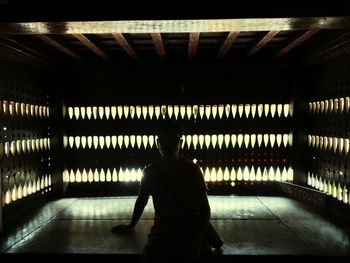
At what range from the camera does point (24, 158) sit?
270 inches

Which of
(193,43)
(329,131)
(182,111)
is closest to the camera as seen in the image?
(193,43)

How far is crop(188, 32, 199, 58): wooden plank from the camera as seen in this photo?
5780 millimetres

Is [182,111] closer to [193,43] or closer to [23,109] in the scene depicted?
[193,43]

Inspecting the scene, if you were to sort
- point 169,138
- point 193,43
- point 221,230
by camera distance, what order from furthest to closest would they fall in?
point 193,43
point 221,230
point 169,138

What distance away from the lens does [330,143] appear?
264 inches

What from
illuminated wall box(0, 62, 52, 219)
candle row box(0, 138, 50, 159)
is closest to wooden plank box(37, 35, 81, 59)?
illuminated wall box(0, 62, 52, 219)

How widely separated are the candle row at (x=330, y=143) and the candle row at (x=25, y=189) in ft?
19.9

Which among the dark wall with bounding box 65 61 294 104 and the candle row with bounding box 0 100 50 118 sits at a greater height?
the dark wall with bounding box 65 61 294 104

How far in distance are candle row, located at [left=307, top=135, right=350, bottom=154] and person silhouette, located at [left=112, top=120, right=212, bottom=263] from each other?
380 centimetres

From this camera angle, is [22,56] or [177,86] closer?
[22,56]

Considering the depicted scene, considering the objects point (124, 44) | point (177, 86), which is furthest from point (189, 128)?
point (124, 44)

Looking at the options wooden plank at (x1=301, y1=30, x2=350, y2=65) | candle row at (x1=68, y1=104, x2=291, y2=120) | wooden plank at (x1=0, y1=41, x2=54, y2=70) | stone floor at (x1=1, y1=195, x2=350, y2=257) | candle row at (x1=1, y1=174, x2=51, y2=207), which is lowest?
stone floor at (x1=1, y1=195, x2=350, y2=257)

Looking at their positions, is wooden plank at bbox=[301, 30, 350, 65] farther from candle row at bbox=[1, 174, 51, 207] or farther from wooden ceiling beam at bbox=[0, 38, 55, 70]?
candle row at bbox=[1, 174, 51, 207]

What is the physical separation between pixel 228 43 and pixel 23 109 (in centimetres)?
428
